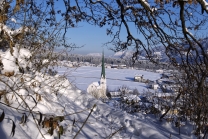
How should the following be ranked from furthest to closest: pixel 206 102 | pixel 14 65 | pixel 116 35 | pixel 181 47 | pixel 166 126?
pixel 116 35, pixel 166 126, pixel 181 47, pixel 206 102, pixel 14 65

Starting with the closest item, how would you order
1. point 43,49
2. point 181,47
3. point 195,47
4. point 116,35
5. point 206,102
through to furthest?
point 206,102 < point 195,47 < point 181,47 < point 43,49 < point 116,35

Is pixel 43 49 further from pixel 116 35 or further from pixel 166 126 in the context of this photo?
pixel 166 126

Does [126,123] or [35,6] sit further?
[35,6]

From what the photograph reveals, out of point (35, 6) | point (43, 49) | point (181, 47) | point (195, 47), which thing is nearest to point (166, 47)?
point (181, 47)

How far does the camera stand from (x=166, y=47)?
13.1 feet

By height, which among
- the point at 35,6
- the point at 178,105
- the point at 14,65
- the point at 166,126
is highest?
the point at 35,6

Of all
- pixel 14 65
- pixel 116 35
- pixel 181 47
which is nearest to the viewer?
pixel 14 65

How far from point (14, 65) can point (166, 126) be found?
379 cm

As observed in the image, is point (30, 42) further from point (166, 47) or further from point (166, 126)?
point (166, 126)

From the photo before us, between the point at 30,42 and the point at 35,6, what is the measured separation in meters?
1.35

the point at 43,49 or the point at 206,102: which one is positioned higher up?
the point at 43,49

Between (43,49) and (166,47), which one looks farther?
(43,49)

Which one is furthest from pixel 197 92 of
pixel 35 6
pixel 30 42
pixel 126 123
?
pixel 35 6

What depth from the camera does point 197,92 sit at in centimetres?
269
